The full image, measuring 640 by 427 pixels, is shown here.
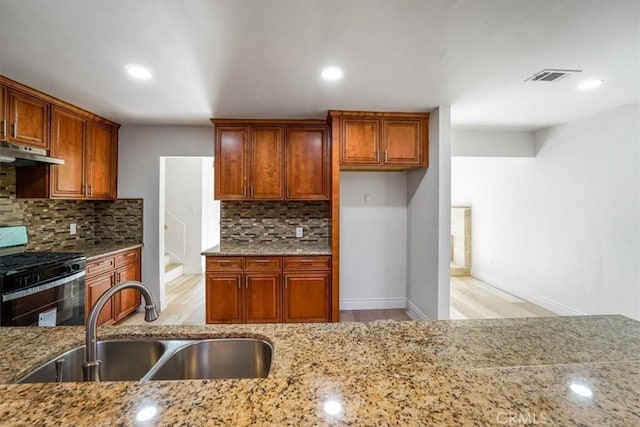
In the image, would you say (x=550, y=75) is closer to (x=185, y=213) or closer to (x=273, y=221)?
(x=273, y=221)

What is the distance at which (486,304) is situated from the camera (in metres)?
3.99

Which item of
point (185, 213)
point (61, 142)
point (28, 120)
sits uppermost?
point (28, 120)

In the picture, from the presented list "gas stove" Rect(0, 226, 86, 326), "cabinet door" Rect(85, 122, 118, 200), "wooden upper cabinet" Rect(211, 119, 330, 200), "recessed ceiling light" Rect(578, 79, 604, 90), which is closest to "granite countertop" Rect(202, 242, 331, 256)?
"wooden upper cabinet" Rect(211, 119, 330, 200)

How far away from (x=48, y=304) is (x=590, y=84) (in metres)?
4.79

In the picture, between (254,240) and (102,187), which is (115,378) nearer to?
(254,240)

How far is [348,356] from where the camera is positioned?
2.99ft

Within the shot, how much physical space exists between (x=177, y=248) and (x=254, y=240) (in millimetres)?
2765

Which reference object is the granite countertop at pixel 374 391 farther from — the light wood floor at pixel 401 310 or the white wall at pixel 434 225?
the light wood floor at pixel 401 310

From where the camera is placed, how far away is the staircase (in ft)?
16.4

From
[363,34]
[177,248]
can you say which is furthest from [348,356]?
[177,248]

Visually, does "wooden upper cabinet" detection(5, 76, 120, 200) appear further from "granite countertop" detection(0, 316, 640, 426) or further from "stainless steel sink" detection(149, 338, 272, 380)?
"stainless steel sink" detection(149, 338, 272, 380)

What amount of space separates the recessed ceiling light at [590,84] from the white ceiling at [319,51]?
8cm

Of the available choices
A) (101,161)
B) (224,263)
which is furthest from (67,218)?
(224,263)

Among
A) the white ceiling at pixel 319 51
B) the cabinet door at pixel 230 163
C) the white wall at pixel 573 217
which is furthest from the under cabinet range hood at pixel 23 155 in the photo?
the white wall at pixel 573 217
